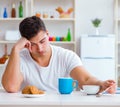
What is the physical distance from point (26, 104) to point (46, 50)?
2.59ft

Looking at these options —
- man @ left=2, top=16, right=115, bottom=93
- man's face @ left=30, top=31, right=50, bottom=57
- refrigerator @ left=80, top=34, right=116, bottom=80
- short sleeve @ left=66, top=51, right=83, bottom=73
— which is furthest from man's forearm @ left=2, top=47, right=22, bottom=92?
refrigerator @ left=80, top=34, right=116, bottom=80

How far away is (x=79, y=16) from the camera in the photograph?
5.40 metres

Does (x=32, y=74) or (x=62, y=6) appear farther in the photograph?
(x=62, y=6)

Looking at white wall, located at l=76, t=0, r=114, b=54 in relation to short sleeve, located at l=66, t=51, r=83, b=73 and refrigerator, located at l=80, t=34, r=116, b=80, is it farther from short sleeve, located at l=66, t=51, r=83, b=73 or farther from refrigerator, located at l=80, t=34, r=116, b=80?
short sleeve, located at l=66, t=51, r=83, b=73

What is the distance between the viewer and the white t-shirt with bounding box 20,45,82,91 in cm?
232

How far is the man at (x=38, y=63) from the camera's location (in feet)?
7.50

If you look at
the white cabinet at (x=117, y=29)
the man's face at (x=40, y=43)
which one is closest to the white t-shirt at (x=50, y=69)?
the man's face at (x=40, y=43)

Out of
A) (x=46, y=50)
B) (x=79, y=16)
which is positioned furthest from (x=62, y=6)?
(x=46, y=50)

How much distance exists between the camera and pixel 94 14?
5.39 metres

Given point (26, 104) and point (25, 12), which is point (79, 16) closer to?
point (25, 12)

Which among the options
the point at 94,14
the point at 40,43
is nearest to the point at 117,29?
the point at 94,14

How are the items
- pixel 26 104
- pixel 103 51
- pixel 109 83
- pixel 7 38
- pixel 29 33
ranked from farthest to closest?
pixel 7 38 < pixel 103 51 < pixel 29 33 < pixel 109 83 < pixel 26 104

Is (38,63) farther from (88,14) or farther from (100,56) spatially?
(88,14)

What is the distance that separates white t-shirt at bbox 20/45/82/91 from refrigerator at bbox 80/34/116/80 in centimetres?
253
